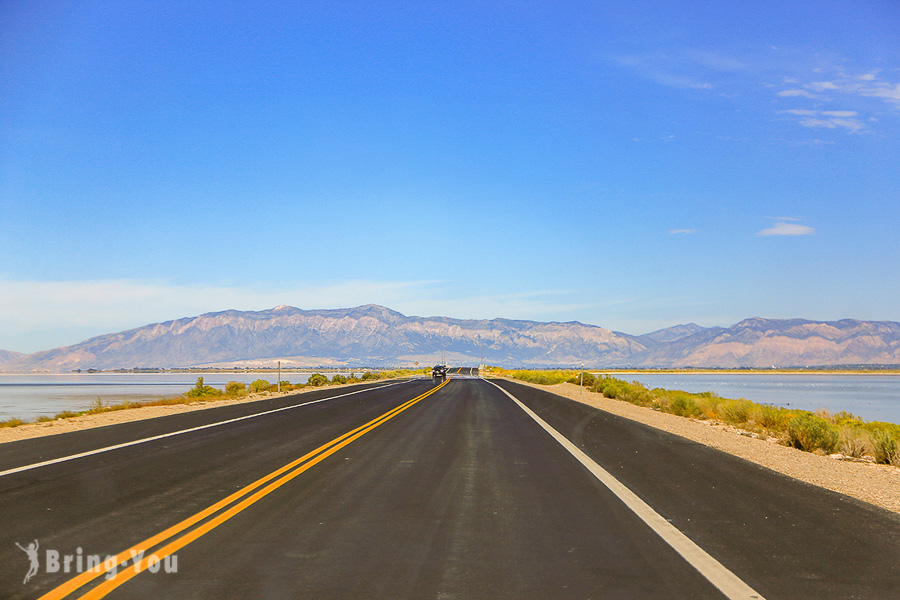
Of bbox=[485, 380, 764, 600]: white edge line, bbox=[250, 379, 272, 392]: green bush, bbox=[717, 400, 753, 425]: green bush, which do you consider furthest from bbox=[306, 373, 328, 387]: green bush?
bbox=[485, 380, 764, 600]: white edge line

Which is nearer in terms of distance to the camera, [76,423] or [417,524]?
[417,524]

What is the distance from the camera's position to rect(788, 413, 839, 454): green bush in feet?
55.9

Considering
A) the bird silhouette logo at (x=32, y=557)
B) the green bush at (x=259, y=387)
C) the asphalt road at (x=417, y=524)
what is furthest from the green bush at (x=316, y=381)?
the bird silhouette logo at (x=32, y=557)

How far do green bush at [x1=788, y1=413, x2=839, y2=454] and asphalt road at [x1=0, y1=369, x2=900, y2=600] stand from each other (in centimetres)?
500

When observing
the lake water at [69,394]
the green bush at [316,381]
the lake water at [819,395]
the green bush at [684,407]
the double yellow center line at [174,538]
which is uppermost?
the double yellow center line at [174,538]

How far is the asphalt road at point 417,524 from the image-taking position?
5.63 m

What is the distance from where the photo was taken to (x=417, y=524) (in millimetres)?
7566

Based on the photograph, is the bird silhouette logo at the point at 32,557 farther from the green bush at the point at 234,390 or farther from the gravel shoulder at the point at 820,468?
the green bush at the point at 234,390

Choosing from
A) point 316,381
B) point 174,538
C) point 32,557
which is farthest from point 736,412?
point 316,381

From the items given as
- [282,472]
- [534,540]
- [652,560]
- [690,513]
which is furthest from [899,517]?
[282,472]

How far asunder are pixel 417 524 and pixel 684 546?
2778 mm

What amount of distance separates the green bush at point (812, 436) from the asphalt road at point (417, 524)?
500cm

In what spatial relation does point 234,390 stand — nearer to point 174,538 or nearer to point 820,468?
point 820,468

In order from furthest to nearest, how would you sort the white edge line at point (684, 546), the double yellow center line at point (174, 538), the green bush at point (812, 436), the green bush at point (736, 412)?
the green bush at point (736, 412) → the green bush at point (812, 436) → the white edge line at point (684, 546) → the double yellow center line at point (174, 538)
